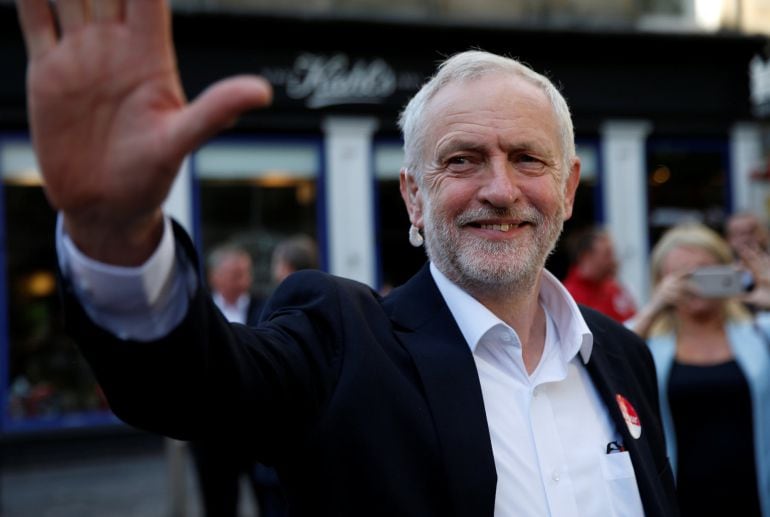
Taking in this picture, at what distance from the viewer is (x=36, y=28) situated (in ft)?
3.58

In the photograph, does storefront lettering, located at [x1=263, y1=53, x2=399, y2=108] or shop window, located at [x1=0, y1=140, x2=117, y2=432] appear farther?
storefront lettering, located at [x1=263, y1=53, x2=399, y2=108]

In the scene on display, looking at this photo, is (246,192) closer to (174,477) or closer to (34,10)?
(174,477)

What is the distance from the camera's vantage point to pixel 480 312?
6.21 feet

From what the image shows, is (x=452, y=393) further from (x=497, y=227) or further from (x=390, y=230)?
(x=390, y=230)

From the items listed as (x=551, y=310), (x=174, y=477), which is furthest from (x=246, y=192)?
(x=551, y=310)

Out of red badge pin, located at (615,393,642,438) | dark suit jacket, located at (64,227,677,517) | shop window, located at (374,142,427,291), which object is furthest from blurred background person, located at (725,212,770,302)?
shop window, located at (374,142,427,291)

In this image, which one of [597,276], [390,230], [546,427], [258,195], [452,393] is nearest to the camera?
[452,393]

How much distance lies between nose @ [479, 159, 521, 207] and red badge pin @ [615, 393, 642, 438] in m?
0.56

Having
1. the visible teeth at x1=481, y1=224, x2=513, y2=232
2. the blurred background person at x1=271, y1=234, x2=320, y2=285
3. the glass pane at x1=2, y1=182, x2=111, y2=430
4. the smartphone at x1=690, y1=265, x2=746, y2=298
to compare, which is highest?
the visible teeth at x1=481, y1=224, x2=513, y2=232

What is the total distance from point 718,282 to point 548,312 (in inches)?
77.4

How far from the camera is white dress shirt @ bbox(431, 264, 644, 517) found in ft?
5.72

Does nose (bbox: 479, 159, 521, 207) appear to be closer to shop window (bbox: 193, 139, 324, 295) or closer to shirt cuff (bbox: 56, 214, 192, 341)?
shirt cuff (bbox: 56, 214, 192, 341)

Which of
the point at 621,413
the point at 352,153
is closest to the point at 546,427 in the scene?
the point at 621,413

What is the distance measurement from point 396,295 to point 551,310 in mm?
477
